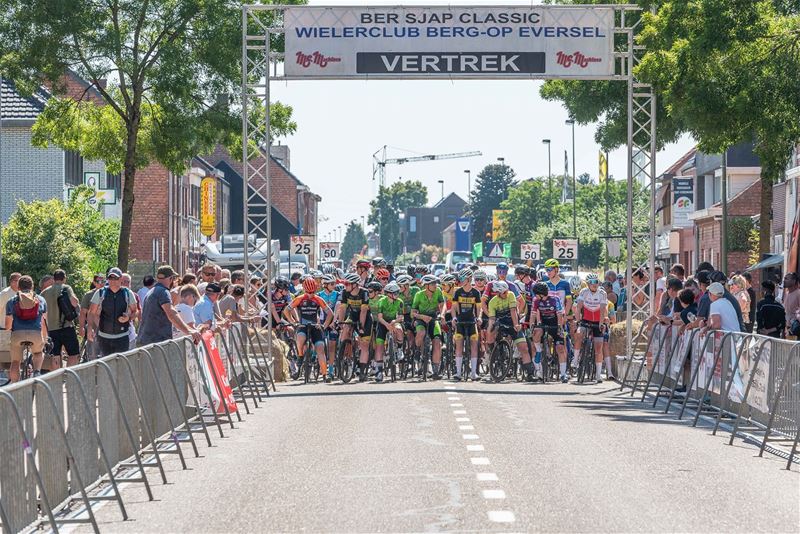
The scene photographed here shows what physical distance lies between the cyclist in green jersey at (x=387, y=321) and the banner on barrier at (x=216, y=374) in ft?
24.4

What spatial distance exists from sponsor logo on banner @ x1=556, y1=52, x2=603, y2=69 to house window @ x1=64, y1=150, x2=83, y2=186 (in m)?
28.7

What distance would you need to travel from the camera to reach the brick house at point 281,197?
4279 inches

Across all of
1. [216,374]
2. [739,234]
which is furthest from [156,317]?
[739,234]

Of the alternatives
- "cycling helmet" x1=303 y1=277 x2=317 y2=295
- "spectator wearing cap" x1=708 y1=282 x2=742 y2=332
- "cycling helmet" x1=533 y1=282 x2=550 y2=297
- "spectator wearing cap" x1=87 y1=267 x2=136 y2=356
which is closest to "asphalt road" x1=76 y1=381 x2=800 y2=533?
"spectator wearing cap" x1=708 y1=282 x2=742 y2=332

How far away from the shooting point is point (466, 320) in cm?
2686

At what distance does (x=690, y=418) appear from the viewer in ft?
64.2

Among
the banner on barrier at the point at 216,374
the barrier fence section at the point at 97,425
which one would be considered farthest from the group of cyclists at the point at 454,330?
the barrier fence section at the point at 97,425

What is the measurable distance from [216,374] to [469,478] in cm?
642

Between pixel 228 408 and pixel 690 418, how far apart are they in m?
5.51

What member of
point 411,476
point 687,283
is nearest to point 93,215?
point 687,283

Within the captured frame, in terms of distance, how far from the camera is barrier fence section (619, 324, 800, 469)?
1519 cm

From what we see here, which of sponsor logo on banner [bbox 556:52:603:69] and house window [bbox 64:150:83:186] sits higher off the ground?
sponsor logo on banner [bbox 556:52:603:69]

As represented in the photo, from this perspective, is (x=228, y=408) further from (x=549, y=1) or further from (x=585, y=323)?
(x=549, y=1)

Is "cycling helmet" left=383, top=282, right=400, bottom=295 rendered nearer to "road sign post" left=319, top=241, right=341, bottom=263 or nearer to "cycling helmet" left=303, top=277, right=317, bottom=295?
"cycling helmet" left=303, top=277, right=317, bottom=295
